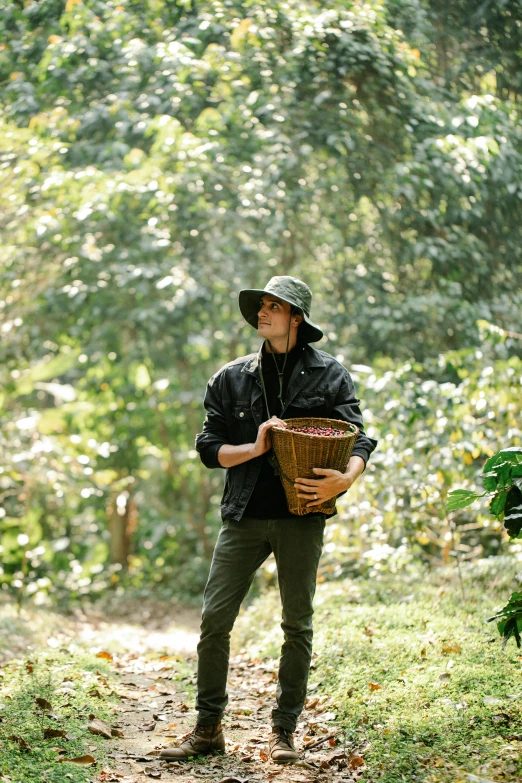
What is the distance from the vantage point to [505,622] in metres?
2.98

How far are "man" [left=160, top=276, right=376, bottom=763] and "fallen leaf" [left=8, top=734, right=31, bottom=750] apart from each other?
0.57m

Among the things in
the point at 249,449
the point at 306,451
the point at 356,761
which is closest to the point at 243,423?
the point at 249,449

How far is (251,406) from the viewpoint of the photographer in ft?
11.6

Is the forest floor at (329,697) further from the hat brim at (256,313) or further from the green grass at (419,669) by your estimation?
the hat brim at (256,313)

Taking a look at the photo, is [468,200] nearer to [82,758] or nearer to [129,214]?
[129,214]

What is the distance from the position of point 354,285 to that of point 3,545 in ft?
14.3

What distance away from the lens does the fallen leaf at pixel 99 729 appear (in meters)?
3.64

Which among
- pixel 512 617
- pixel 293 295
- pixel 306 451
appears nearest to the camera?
pixel 512 617

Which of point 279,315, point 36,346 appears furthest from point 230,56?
point 279,315

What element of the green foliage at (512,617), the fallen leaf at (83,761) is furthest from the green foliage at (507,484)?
the fallen leaf at (83,761)

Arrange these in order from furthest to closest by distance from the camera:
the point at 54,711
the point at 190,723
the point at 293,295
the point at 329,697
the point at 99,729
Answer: the point at 329,697
the point at 190,723
the point at 54,711
the point at 99,729
the point at 293,295

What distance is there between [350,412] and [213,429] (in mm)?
620

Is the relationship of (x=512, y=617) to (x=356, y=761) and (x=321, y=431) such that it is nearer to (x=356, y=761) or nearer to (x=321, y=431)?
(x=356, y=761)

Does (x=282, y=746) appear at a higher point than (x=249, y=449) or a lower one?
lower
